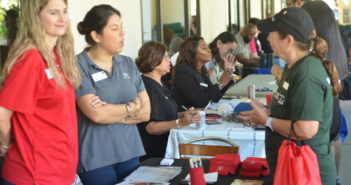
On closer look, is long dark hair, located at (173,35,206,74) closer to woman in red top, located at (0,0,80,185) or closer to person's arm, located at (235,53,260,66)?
woman in red top, located at (0,0,80,185)

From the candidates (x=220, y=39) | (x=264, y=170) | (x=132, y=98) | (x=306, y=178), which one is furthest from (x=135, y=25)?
(x=306, y=178)

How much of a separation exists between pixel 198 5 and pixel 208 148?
6.40 metres

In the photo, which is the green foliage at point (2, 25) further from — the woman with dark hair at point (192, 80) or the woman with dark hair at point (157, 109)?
the woman with dark hair at point (192, 80)

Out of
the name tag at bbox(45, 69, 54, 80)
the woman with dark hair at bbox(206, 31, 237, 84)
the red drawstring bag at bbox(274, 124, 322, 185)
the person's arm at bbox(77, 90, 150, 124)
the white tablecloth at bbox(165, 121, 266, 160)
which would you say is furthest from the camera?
the woman with dark hair at bbox(206, 31, 237, 84)

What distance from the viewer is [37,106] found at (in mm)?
2098

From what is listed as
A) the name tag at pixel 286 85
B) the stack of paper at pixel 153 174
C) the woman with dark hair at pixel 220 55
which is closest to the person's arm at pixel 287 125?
the name tag at pixel 286 85

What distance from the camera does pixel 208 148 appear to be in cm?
296

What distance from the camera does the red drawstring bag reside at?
1899 millimetres

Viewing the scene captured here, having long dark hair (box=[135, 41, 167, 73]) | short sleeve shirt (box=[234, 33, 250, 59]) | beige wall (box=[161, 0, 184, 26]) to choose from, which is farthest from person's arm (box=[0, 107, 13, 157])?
short sleeve shirt (box=[234, 33, 250, 59])

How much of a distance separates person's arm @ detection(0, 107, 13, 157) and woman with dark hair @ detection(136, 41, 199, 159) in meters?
1.46

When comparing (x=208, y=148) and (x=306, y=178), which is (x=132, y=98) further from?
(x=306, y=178)

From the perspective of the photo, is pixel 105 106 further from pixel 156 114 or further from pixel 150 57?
pixel 150 57

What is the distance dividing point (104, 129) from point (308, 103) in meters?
1.06

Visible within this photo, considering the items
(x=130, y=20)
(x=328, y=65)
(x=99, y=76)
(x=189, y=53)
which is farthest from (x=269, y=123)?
(x=130, y=20)
